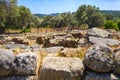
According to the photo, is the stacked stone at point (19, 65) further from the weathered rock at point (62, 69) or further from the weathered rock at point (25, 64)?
the weathered rock at point (62, 69)

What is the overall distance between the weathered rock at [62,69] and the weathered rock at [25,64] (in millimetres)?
176

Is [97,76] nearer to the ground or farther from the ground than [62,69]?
nearer to the ground

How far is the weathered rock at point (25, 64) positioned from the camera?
4719 mm

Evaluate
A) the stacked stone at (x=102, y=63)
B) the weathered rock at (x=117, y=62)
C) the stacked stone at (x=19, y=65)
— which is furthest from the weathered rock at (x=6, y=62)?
the weathered rock at (x=117, y=62)

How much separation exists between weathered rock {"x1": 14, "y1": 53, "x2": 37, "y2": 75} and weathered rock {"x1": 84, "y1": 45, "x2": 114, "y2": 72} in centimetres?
92

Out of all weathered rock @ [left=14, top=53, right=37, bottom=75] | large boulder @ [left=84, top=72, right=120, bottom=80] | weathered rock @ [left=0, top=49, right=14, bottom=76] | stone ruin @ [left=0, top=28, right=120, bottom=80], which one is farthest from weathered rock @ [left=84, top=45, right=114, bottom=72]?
weathered rock @ [left=0, top=49, right=14, bottom=76]

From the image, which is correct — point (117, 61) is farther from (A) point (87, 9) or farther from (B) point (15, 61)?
(A) point (87, 9)

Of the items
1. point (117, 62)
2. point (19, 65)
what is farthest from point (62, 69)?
point (117, 62)

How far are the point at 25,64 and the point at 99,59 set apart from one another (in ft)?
4.18

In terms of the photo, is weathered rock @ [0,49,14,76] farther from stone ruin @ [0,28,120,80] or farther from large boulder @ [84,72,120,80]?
large boulder @ [84,72,120,80]

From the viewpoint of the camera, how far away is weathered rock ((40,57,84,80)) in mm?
4656

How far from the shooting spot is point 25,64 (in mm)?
4723

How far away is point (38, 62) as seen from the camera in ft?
16.1

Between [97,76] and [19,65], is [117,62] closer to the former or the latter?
[97,76]
